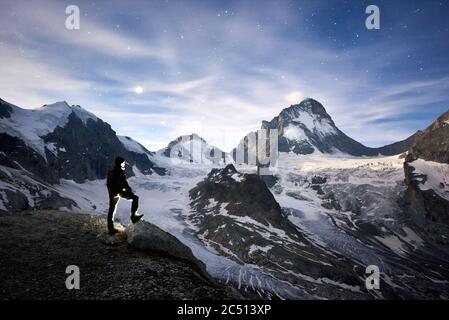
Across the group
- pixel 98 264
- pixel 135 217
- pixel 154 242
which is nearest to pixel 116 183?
pixel 135 217

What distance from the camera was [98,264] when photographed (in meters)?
13.1

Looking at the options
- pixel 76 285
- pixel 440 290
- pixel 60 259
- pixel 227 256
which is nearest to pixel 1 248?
pixel 60 259

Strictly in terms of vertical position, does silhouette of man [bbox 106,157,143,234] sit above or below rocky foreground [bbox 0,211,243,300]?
above

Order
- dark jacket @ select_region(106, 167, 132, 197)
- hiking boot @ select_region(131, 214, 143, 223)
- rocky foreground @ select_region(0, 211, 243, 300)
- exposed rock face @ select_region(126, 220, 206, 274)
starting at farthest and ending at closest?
hiking boot @ select_region(131, 214, 143, 223) → dark jacket @ select_region(106, 167, 132, 197) → exposed rock face @ select_region(126, 220, 206, 274) → rocky foreground @ select_region(0, 211, 243, 300)

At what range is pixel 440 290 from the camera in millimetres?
182000

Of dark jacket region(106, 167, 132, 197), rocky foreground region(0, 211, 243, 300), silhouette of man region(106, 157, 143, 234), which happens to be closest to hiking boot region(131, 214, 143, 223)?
rocky foreground region(0, 211, 243, 300)

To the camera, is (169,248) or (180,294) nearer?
(180,294)

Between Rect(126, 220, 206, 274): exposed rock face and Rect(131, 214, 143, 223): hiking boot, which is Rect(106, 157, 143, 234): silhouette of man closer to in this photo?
Rect(131, 214, 143, 223): hiking boot

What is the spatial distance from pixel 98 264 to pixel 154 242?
2658mm

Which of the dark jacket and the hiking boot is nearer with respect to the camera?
the dark jacket

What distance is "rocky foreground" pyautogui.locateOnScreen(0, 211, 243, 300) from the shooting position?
10.9 metres

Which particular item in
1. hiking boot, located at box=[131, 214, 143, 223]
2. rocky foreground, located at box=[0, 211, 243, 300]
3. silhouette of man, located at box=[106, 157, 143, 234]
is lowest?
rocky foreground, located at box=[0, 211, 243, 300]
